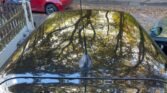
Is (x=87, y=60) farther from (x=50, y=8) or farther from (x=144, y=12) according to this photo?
(x=50, y=8)

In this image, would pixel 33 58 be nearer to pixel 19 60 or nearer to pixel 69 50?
pixel 19 60

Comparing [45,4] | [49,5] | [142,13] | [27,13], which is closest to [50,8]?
[49,5]

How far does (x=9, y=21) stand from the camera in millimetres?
5785

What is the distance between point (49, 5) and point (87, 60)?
7.96m

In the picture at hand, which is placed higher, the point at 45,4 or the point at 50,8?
the point at 45,4

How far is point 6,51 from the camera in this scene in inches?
217

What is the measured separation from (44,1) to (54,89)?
8337mm

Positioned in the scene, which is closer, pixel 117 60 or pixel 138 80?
pixel 138 80

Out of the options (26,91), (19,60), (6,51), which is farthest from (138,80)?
(6,51)

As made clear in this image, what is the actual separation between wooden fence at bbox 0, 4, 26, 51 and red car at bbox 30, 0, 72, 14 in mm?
4182

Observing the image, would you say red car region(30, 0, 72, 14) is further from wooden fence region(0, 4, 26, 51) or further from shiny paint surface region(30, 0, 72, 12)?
wooden fence region(0, 4, 26, 51)

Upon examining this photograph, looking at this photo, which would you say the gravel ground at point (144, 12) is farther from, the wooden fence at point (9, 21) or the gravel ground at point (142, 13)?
the wooden fence at point (9, 21)

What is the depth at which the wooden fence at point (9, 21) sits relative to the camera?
5.54 m

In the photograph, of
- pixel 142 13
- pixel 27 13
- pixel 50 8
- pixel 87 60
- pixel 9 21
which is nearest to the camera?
pixel 87 60
